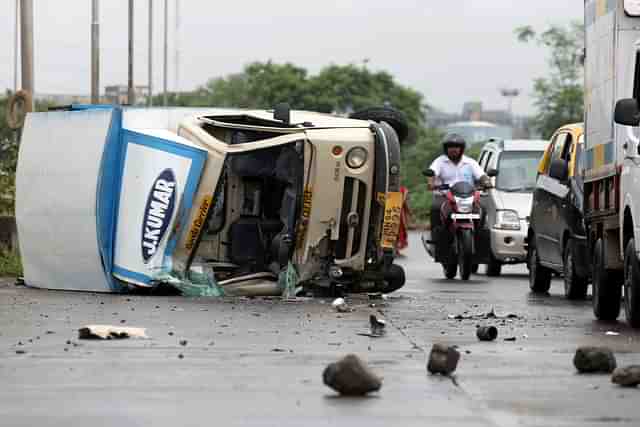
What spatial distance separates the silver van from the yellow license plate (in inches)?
241

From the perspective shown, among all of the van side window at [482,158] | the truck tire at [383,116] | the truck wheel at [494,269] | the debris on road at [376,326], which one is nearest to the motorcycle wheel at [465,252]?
the truck wheel at [494,269]

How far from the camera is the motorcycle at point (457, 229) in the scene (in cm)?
2192

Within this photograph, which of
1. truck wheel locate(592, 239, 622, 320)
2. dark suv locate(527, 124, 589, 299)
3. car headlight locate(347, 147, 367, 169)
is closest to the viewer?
truck wheel locate(592, 239, 622, 320)

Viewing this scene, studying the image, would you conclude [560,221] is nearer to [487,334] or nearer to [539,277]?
[539,277]

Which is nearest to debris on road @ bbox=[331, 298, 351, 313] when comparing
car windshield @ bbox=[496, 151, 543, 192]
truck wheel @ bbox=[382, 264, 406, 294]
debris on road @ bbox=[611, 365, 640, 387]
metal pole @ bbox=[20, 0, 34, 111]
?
truck wheel @ bbox=[382, 264, 406, 294]

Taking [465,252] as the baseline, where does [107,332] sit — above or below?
above


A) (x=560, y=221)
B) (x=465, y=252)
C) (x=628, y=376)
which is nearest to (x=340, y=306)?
(x=560, y=221)

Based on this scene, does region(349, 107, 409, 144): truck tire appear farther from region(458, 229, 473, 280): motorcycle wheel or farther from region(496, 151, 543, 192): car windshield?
region(496, 151, 543, 192): car windshield

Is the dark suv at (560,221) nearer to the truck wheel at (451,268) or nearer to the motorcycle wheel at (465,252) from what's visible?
the motorcycle wheel at (465,252)

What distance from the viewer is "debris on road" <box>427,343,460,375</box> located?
9.24 metres

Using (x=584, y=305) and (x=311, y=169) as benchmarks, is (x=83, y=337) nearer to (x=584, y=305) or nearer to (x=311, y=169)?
(x=311, y=169)

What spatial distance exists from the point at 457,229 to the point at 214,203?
6234 mm

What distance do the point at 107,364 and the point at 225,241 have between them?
7.25 m

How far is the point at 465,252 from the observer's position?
21812mm
